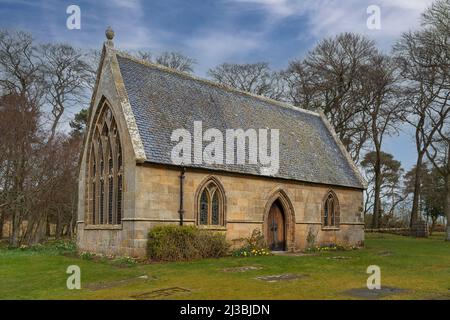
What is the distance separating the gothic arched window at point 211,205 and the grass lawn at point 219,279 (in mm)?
3029

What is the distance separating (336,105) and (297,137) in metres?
13.9

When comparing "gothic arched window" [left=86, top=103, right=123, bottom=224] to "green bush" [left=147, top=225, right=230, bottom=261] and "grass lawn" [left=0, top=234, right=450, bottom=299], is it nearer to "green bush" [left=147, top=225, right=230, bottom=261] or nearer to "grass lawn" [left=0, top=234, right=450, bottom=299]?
"green bush" [left=147, top=225, right=230, bottom=261]

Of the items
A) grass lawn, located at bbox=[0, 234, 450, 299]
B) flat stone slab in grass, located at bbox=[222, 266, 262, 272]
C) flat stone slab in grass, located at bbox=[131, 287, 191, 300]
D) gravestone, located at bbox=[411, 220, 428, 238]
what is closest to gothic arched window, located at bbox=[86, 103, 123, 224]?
grass lawn, located at bbox=[0, 234, 450, 299]

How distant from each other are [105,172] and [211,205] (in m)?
4.65

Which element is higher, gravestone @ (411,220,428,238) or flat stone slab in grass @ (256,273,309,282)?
flat stone slab in grass @ (256,273,309,282)

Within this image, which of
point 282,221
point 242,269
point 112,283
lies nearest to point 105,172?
point 242,269

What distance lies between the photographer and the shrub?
20328 millimetres

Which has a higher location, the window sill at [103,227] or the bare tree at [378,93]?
the bare tree at [378,93]

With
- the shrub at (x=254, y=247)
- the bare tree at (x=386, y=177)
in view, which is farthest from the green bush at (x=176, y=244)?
the bare tree at (x=386, y=177)

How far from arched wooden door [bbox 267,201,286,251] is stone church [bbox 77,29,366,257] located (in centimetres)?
5

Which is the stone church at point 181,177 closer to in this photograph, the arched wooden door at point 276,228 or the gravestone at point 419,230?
the arched wooden door at point 276,228

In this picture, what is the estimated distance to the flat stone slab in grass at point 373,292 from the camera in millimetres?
10070
